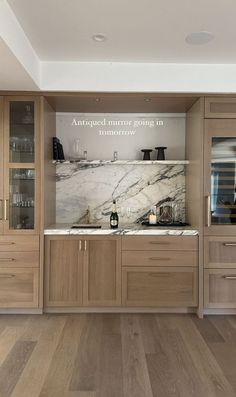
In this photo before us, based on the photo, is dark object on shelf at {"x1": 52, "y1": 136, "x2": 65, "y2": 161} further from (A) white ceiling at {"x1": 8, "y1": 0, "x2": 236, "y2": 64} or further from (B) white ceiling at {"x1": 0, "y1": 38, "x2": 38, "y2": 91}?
(A) white ceiling at {"x1": 8, "y1": 0, "x2": 236, "y2": 64}

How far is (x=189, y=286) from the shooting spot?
3430 millimetres

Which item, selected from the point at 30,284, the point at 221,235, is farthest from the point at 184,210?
the point at 30,284

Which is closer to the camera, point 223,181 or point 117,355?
point 117,355

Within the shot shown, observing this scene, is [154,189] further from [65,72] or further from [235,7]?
[235,7]

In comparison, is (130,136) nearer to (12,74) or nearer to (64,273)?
(12,74)

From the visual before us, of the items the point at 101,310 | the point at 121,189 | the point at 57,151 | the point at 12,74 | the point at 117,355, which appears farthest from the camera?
the point at 121,189

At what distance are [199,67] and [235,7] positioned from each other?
1010 millimetres

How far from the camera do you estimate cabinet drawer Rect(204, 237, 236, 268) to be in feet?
Result: 11.1

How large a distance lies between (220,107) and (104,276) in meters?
2.04

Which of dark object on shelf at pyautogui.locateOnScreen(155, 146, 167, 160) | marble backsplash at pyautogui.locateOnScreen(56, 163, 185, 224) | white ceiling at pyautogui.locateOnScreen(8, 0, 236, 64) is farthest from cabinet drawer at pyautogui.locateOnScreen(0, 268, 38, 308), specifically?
white ceiling at pyautogui.locateOnScreen(8, 0, 236, 64)

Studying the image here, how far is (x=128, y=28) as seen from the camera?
2615 mm

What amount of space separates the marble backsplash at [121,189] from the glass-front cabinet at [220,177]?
64 cm

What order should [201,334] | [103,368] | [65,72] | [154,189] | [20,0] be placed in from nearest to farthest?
1. [20,0]
2. [103,368]
3. [201,334]
4. [65,72]
5. [154,189]

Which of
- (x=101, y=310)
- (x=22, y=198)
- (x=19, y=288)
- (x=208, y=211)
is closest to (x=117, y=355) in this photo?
(x=101, y=310)
